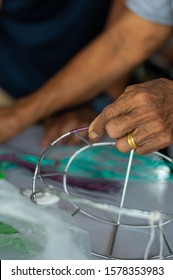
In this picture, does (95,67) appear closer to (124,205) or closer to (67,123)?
(67,123)

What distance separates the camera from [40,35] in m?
1.09

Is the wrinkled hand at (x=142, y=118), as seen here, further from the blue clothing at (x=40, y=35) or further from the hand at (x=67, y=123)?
the blue clothing at (x=40, y=35)

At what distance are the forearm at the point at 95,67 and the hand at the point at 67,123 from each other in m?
0.02

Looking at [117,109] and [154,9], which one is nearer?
[117,109]

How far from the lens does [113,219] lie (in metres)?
0.75

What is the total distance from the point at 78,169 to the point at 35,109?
207 millimetres

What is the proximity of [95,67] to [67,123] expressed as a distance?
131 mm

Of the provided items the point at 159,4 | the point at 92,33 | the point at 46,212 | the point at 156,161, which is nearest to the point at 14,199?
the point at 46,212

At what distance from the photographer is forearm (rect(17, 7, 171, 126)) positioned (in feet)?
3.25

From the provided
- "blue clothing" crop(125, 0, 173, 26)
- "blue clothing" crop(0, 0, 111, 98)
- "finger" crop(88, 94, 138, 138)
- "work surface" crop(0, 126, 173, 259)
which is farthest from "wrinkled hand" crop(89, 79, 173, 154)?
"blue clothing" crop(0, 0, 111, 98)

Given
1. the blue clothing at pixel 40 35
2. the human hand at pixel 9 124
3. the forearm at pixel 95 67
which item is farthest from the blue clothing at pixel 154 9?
the human hand at pixel 9 124

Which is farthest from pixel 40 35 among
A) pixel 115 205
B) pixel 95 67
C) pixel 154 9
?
pixel 115 205
